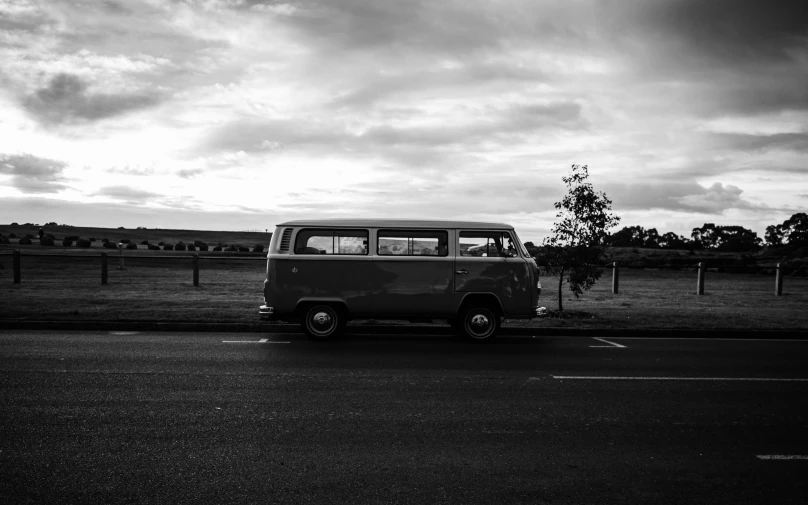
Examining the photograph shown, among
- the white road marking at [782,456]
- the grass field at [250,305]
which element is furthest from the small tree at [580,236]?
the white road marking at [782,456]

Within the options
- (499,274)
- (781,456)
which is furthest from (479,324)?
(781,456)

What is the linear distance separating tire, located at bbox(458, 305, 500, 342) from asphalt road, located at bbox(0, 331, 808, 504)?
60.5 inches

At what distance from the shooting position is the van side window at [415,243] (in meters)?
11.1

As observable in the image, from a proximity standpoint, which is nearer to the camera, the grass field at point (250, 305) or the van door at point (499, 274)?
the van door at point (499, 274)

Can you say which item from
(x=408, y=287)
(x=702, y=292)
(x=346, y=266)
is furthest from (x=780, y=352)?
(x=702, y=292)

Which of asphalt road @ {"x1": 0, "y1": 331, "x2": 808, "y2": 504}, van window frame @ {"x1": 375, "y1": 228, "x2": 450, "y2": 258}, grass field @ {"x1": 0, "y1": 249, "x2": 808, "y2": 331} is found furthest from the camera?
grass field @ {"x1": 0, "y1": 249, "x2": 808, "y2": 331}

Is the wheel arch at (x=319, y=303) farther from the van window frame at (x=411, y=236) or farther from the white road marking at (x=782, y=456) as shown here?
the white road marking at (x=782, y=456)

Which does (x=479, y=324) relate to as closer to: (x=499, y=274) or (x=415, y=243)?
(x=499, y=274)

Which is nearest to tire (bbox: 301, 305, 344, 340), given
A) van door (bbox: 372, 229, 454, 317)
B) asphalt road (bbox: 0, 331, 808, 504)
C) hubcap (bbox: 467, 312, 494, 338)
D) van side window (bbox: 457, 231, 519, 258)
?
van door (bbox: 372, 229, 454, 317)

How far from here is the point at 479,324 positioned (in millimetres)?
11078

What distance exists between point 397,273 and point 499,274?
1.89m

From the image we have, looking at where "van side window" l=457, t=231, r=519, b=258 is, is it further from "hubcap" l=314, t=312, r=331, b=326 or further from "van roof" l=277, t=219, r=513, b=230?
"hubcap" l=314, t=312, r=331, b=326

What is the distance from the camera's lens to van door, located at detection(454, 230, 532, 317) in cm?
1098

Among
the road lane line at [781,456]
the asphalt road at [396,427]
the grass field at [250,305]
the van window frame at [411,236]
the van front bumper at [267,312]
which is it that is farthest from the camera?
the grass field at [250,305]
